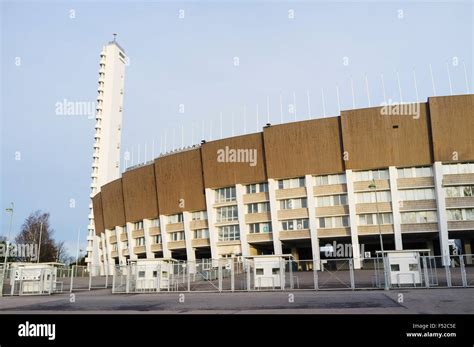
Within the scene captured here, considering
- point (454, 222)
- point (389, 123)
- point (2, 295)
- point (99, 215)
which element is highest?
point (389, 123)

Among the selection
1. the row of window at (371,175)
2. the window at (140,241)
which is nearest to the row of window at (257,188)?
the row of window at (371,175)

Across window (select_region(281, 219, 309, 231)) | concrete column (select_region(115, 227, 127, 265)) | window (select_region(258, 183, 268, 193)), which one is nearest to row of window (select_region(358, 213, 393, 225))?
window (select_region(281, 219, 309, 231))

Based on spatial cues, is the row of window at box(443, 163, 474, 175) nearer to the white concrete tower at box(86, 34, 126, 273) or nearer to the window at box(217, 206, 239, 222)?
the window at box(217, 206, 239, 222)

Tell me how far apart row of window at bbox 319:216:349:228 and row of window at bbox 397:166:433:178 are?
9.73m

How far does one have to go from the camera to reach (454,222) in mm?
58469

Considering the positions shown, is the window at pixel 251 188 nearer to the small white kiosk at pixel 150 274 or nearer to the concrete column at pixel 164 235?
the concrete column at pixel 164 235

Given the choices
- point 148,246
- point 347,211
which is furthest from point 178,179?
point 347,211

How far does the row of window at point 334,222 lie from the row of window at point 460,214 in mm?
13494

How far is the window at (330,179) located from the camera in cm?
6294

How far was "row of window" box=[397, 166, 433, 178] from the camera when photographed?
2364 inches

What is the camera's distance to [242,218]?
67875mm

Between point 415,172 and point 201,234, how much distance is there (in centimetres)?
3459
